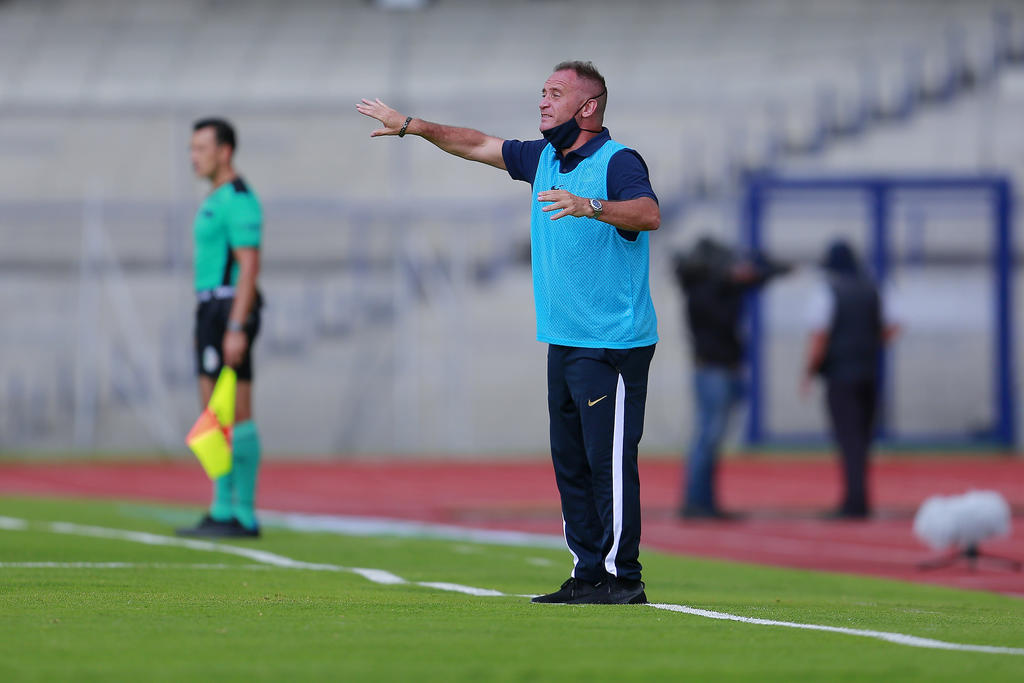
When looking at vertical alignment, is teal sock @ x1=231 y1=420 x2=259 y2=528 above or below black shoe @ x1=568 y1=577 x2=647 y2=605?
above

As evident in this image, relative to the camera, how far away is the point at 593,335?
6.62 meters

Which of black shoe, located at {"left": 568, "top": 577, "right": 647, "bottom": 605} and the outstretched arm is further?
the outstretched arm

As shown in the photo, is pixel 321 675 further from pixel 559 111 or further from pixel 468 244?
pixel 468 244

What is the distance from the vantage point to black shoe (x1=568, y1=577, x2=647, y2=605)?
262 inches

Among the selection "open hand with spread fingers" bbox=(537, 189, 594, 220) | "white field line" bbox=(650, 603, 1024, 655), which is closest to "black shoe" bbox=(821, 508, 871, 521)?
"white field line" bbox=(650, 603, 1024, 655)

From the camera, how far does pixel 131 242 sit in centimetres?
2480

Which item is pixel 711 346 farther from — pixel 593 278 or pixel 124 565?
pixel 593 278

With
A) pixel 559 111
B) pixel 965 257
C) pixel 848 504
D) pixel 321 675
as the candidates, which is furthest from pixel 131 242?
pixel 321 675

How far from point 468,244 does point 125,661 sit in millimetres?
20296

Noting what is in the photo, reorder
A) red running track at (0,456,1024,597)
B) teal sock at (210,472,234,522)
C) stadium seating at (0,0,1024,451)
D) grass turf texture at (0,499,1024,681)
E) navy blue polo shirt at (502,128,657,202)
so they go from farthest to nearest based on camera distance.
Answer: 1. stadium seating at (0,0,1024,451)
2. red running track at (0,456,1024,597)
3. teal sock at (210,472,234,522)
4. navy blue polo shirt at (502,128,657,202)
5. grass turf texture at (0,499,1024,681)

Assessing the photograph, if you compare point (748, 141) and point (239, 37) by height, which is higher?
point (239, 37)

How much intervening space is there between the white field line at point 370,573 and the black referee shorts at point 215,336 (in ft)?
3.07

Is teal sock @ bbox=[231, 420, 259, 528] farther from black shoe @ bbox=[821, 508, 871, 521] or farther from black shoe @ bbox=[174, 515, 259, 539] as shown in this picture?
black shoe @ bbox=[821, 508, 871, 521]

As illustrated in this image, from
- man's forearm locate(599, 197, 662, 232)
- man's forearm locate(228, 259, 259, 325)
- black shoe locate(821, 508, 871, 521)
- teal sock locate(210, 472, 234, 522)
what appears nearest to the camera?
man's forearm locate(599, 197, 662, 232)
